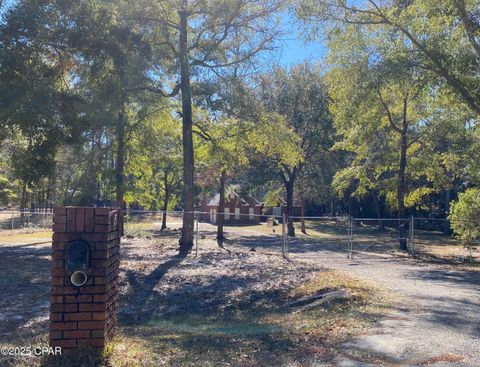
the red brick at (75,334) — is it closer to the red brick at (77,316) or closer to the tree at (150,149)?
the red brick at (77,316)

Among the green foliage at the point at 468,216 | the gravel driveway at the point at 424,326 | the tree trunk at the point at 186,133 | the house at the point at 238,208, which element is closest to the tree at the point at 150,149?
the tree trunk at the point at 186,133

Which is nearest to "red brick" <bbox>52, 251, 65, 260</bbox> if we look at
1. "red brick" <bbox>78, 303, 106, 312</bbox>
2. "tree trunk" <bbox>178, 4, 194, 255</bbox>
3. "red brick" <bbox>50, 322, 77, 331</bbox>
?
Result: "red brick" <bbox>78, 303, 106, 312</bbox>

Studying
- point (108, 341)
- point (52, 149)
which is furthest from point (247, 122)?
point (108, 341)

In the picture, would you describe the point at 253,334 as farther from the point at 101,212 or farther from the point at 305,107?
the point at 305,107

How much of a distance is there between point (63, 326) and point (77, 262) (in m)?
0.63

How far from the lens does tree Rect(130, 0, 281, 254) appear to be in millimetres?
20484

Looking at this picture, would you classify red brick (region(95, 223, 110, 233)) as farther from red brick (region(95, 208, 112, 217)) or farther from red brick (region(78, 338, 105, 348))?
red brick (region(78, 338, 105, 348))

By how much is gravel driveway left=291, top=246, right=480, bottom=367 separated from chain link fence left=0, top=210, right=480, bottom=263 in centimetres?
629

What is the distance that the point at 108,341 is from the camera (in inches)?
212

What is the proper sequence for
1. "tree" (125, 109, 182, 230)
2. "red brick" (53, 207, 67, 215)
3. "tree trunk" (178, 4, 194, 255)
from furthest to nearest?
"tree" (125, 109, 182, 230) < "tree trunk" (178, 4, 194, 255) < "red brick" (53, 207, 67, 215)

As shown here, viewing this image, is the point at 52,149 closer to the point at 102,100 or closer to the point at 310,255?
the point at 102,100

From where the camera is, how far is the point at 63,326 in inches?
199

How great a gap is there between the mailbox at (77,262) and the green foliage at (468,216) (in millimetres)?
16220

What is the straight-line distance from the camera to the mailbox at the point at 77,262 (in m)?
5.09
